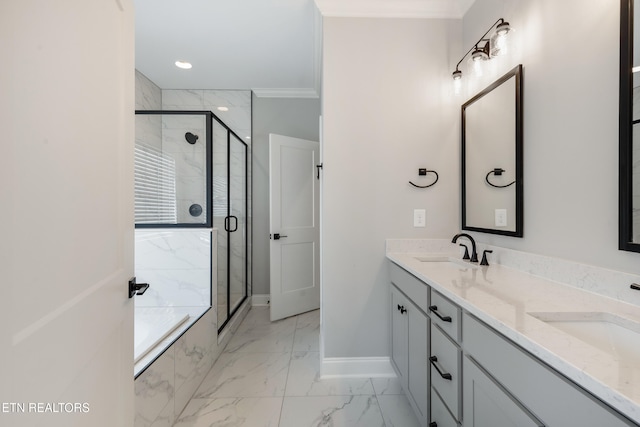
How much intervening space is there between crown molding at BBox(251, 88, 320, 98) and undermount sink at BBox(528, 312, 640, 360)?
10.7 ft

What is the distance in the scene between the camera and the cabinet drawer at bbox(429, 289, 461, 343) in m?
1.00

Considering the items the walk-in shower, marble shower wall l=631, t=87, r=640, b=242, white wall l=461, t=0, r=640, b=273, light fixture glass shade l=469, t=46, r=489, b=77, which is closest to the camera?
marble shower wall l=631, t=87, r=640, b=242

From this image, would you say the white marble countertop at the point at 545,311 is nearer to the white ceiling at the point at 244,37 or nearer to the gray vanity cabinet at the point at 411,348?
the gray vanity cabinet at the point at 411,348

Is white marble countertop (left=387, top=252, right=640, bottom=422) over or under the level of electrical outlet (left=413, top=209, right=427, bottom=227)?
under

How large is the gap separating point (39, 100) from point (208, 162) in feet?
6.38

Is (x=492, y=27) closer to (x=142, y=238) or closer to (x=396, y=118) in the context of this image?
(x=396, y=118)

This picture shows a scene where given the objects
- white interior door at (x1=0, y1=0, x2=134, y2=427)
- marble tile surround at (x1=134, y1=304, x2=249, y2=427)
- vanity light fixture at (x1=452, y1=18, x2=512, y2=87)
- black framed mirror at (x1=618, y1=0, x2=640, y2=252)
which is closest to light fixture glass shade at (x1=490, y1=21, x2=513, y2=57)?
vanity light fixture at (x1=452, y1=18, x2=512, y2=87)

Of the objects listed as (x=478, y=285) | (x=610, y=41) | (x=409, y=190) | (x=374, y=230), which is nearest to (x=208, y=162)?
(x=374, y=230)

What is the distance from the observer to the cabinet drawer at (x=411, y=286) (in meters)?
1.28

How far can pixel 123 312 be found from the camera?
909 mm

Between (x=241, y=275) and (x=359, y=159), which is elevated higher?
(x=359, y=159)

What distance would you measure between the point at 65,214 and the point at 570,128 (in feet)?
5.74

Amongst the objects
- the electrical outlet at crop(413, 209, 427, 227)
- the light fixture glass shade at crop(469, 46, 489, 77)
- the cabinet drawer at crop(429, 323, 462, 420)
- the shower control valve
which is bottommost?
the cabinet drawer at crop(429, 323, 462, 420)

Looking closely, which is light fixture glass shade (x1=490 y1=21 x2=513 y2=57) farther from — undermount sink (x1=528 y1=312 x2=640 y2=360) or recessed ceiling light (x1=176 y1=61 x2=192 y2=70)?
recessed ceiling light (x1=176 y1=61 x2=192 y2=70)
